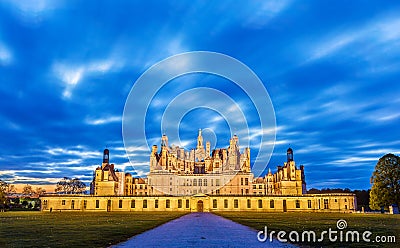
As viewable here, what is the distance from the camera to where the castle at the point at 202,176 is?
91.5m

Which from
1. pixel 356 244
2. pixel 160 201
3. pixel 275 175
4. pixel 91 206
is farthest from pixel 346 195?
pixel 356 244

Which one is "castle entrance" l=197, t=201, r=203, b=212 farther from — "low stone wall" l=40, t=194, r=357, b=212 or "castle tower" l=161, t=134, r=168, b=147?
"castle tower" l=161, t=134, r=168, b=147

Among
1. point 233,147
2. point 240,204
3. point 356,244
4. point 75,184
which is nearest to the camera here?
point 356,244

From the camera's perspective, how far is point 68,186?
371 feet

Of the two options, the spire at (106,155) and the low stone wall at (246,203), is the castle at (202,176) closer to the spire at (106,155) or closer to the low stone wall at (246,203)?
the spire at (106,155)

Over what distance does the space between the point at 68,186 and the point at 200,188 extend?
47.4 m

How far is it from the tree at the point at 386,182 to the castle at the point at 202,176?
37.5 metres

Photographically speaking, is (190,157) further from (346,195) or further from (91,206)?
(346,195)

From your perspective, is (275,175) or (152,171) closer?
(152,171)

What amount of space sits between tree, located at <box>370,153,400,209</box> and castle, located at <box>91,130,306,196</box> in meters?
37.5

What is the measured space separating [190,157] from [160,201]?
1482 inches

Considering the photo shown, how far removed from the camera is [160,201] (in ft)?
253

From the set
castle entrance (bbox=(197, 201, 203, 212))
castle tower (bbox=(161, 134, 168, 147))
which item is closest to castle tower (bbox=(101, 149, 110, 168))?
castle tower (bbox=(161, 134, 168, 147))

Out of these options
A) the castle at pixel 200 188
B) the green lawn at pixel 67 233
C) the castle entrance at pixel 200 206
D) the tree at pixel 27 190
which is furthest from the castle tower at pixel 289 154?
the tree at pixel 27 190
